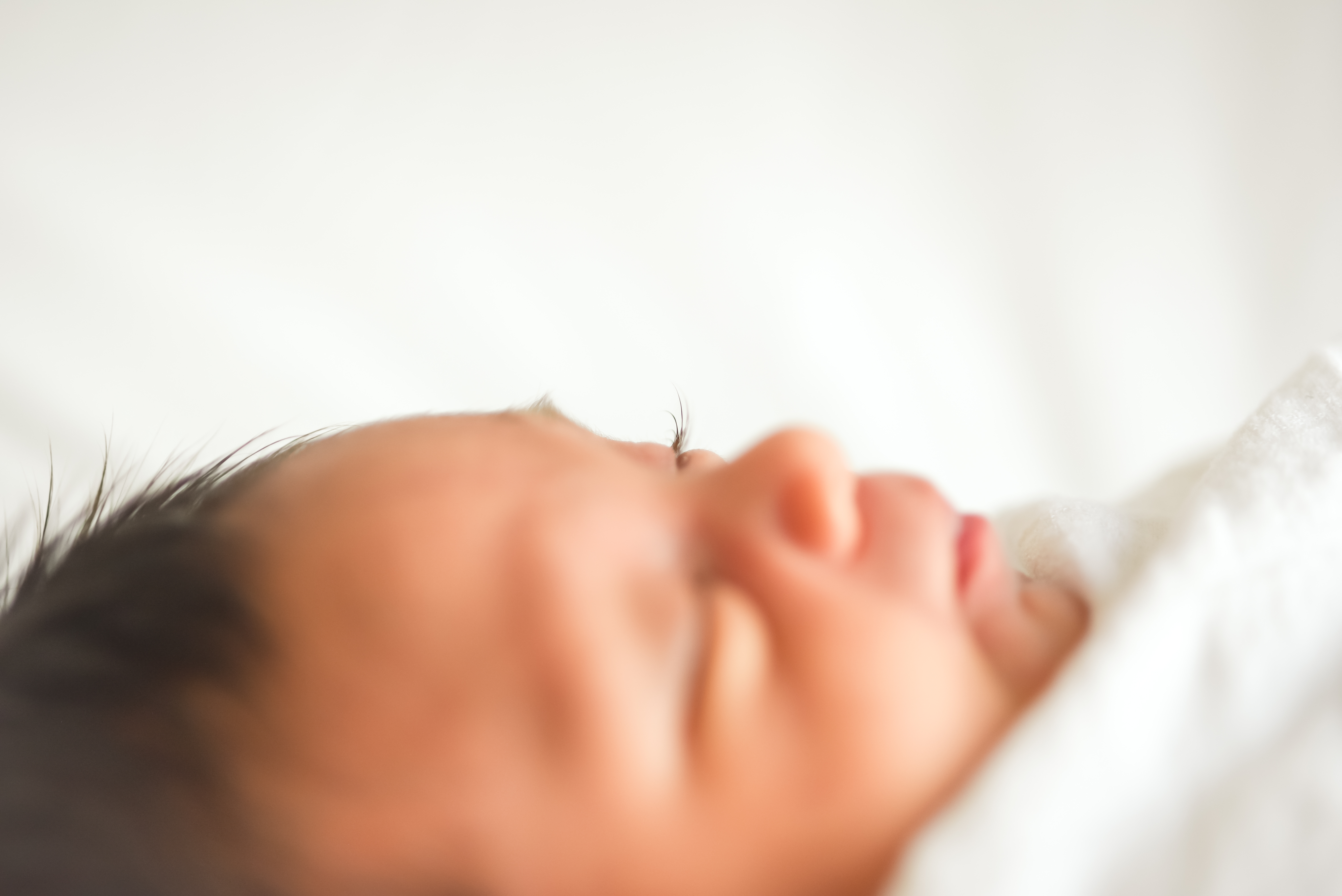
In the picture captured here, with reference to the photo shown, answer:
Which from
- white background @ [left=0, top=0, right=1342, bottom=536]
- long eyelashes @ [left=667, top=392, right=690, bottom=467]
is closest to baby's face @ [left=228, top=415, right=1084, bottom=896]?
long eyelashes @ [left=667, top=392, right=690, bottom=467]

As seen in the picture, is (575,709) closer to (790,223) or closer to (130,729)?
(130,729)

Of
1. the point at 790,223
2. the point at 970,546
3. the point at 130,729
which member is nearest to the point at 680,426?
the point at 790,223

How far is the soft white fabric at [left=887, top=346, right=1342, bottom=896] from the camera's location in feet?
1.33

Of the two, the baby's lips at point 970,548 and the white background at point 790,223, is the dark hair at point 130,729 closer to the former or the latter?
the baby's lips at point 970,548

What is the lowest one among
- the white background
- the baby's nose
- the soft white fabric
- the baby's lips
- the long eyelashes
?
the soft white fabric

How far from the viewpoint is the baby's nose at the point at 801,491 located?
0.48 metres

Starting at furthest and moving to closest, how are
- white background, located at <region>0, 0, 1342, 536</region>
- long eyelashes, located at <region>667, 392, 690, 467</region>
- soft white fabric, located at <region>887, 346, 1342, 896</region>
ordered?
white background, located at <region>0, 0, 1342, 536</region>
long eyelashes, located at <region>667, 392, 690, 467</region>
soft white fabric, located at <region>887, 346, 1342, 896</region>

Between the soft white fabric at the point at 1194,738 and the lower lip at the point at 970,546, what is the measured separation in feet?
0.22

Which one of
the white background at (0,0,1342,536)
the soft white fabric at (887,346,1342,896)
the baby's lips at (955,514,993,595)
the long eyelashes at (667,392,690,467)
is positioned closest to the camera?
the soft white fabric at (887,346,1342,896)

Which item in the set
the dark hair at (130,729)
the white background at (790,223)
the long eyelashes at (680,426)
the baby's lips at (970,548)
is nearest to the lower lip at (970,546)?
the baby's lips at (970,548)

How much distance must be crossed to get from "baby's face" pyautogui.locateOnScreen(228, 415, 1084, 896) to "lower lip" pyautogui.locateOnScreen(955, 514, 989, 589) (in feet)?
0.13

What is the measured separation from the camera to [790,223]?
1.07 metres

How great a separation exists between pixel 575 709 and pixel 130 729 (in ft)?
0.74

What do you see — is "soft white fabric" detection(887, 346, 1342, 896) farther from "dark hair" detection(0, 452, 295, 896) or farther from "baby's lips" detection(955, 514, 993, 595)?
"dark hair" detection(0, 452, 295, 896)
